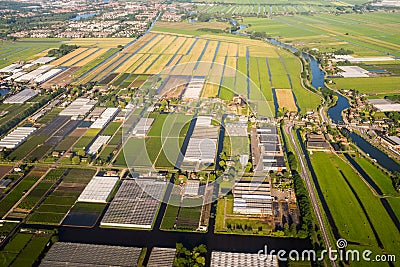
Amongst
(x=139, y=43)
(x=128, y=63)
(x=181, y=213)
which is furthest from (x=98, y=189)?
(x=139, y=43)

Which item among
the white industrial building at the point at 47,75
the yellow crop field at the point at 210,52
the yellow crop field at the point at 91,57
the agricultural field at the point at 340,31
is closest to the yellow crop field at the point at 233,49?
the yellow crop field at the point at 210,52

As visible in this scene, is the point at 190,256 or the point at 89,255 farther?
the point at 89,255

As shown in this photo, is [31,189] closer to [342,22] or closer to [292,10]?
[342,22]

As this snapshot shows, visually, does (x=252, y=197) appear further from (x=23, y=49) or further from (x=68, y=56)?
(x=23, y=49)

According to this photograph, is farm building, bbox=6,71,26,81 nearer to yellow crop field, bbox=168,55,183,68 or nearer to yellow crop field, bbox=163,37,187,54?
yellow crop field, bbox=168,55,183,68

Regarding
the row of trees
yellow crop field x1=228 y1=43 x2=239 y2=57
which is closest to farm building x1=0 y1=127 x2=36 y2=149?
the row of trees

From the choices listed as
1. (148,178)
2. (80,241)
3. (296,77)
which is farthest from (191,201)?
(296,77)

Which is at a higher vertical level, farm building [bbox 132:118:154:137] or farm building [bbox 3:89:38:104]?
farm building [bbox 132:118:154:137]
